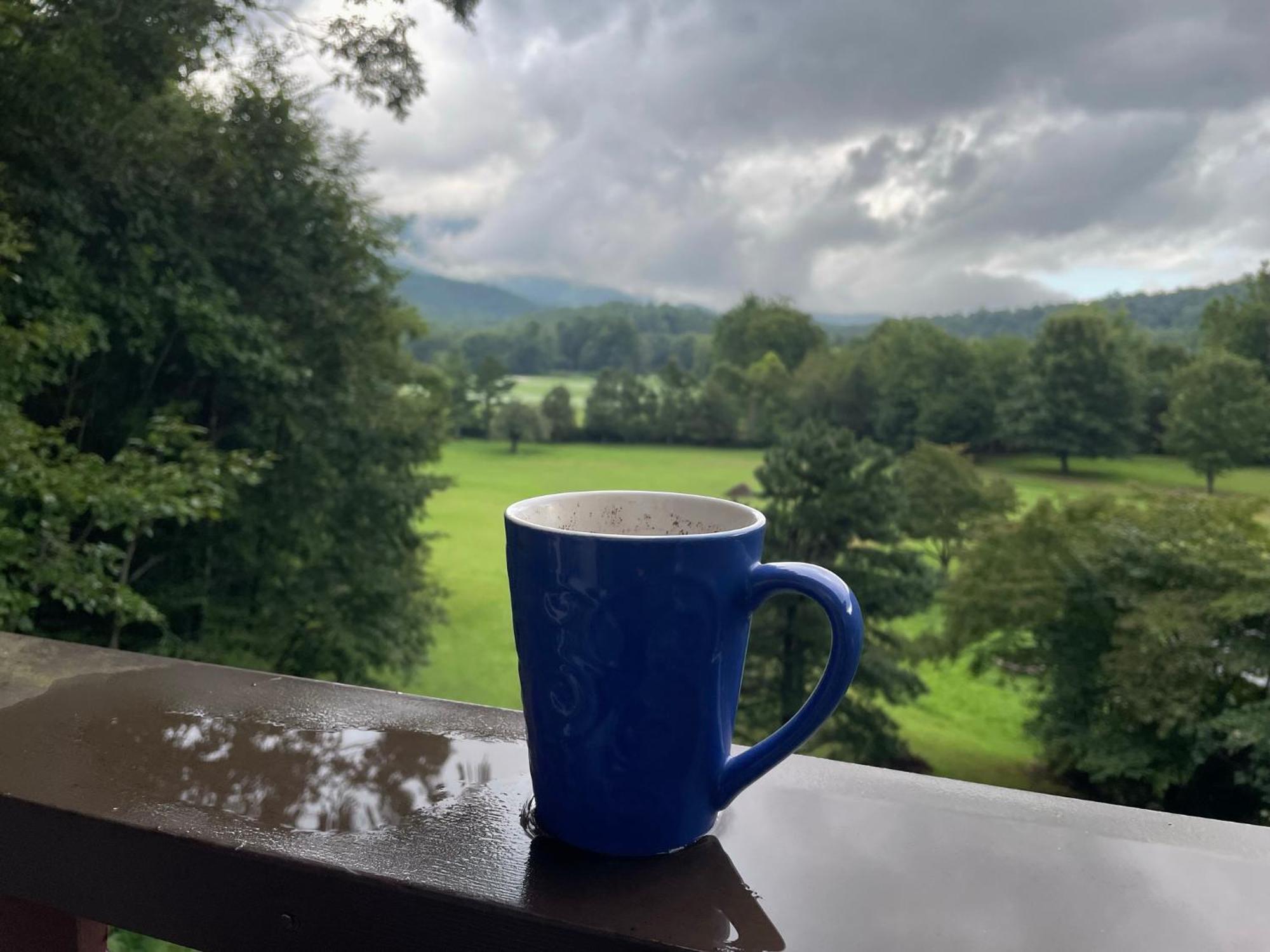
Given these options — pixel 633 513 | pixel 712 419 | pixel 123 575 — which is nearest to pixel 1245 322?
pixel 712 419

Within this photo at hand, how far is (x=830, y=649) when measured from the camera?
0.43 meters

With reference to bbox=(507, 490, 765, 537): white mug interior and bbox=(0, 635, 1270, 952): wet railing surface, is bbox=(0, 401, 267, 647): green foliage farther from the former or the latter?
bbox=(507, 490, 765, 537): white mug interior

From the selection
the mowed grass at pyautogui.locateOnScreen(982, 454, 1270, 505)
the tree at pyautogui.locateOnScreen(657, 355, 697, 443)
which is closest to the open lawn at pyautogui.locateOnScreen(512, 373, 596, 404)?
the tree at pyautogui.locateOnScreen(657, 355, 697, 443)

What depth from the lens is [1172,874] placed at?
16.7 inches

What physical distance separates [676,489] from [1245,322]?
8.55m

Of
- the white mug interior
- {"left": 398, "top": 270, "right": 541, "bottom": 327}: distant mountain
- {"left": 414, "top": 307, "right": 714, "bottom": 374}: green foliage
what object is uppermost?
{"left": 398, "top": 270, "right": 541, "bottom": 327}: distant mountain

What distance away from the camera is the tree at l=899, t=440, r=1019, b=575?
1061cm

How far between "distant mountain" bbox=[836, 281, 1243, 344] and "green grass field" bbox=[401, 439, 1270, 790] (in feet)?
6.92

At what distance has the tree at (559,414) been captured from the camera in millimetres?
14734

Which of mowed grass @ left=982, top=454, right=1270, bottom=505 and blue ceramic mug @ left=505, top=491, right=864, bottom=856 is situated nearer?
blue ceramic mug @ left=505, top=491, right=864, bottom=856

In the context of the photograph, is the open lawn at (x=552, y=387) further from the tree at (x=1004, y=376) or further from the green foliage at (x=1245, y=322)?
the green foliage at (x=1245, y=322)

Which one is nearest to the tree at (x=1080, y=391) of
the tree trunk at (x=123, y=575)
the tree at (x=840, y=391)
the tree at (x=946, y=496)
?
the tree at (x=946, y=496)

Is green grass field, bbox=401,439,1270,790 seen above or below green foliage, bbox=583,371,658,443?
below

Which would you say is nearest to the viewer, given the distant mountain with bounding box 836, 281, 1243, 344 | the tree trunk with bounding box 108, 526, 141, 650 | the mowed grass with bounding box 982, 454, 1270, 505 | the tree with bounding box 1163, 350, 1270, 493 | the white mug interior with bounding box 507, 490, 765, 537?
the white mug interior with bounding box 507, 490, 765, 537
